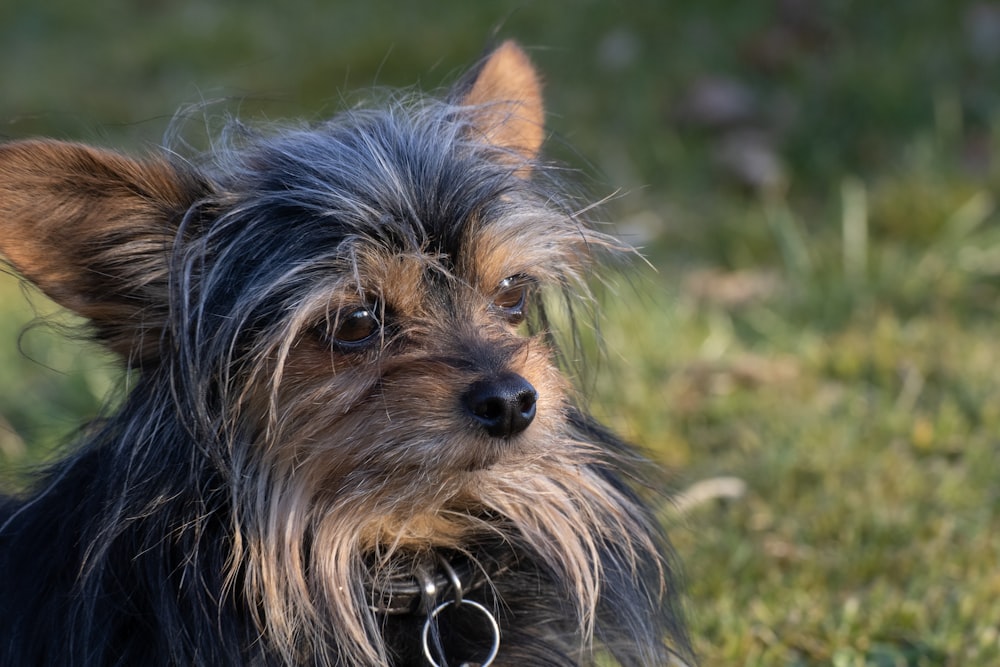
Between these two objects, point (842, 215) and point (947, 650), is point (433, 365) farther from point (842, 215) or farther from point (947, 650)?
point (842, 215)

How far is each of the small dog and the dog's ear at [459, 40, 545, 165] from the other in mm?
279

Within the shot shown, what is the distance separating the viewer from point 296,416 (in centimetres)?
246

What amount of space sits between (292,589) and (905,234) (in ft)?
12.5

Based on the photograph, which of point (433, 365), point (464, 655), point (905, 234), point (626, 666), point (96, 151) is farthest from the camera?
point (905, 234)

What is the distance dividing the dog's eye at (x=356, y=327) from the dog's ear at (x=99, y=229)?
37 centimetres

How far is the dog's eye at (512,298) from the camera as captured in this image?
2.66 m

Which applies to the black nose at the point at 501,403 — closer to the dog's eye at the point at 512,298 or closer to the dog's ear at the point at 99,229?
the dog's eye at the point at 512,298

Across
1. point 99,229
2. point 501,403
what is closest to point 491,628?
point 501,403

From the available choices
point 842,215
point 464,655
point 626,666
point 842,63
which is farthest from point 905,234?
point 464,655

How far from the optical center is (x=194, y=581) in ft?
7.84

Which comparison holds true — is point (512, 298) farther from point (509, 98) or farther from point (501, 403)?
point (509, 98)

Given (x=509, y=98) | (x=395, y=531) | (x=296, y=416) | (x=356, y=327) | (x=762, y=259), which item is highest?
(x=509, y=98)

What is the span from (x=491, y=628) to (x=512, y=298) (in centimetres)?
73

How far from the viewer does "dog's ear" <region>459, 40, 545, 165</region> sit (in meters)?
2.93
